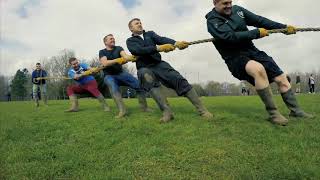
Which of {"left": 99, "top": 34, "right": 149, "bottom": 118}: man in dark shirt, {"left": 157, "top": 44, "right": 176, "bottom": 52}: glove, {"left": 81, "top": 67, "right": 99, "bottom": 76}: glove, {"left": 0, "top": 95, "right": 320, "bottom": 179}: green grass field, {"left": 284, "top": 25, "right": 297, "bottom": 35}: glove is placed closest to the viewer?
{"left": 0, "top": 95, "right": 320, "bottom": 179}: green grass field


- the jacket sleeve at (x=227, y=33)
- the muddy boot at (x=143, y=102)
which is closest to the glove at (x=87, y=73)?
the muddy boot at (x=143, y=102)

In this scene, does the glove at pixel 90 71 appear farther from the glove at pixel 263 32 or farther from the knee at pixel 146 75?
the glove at pixel 263 32

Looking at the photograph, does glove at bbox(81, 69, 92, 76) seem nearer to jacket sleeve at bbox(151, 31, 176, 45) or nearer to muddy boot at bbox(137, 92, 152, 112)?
muddy boot at bbox(137, 92, 152, 112)

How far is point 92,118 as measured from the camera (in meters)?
11.0

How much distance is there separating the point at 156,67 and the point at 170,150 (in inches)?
137

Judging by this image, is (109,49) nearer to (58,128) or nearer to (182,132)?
(58,128)

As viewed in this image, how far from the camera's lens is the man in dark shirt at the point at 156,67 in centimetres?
970

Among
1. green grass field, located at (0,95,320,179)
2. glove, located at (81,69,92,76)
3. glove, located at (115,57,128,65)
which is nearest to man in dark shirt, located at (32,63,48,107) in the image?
glove, located at (81,69,92,76)

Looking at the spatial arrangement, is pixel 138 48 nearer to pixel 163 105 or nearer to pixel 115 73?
pixel 163 105

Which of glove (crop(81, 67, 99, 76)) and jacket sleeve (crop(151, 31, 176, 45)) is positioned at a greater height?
jacket sleeve (crop(151, 31, 176, 45))

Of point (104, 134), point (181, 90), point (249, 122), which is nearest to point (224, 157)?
point (249, 122)

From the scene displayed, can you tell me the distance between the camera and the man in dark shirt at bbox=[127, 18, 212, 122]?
9695 millimetres

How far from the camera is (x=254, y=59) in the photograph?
865 centimetres

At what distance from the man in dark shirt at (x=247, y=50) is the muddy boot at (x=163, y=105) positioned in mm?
1708
